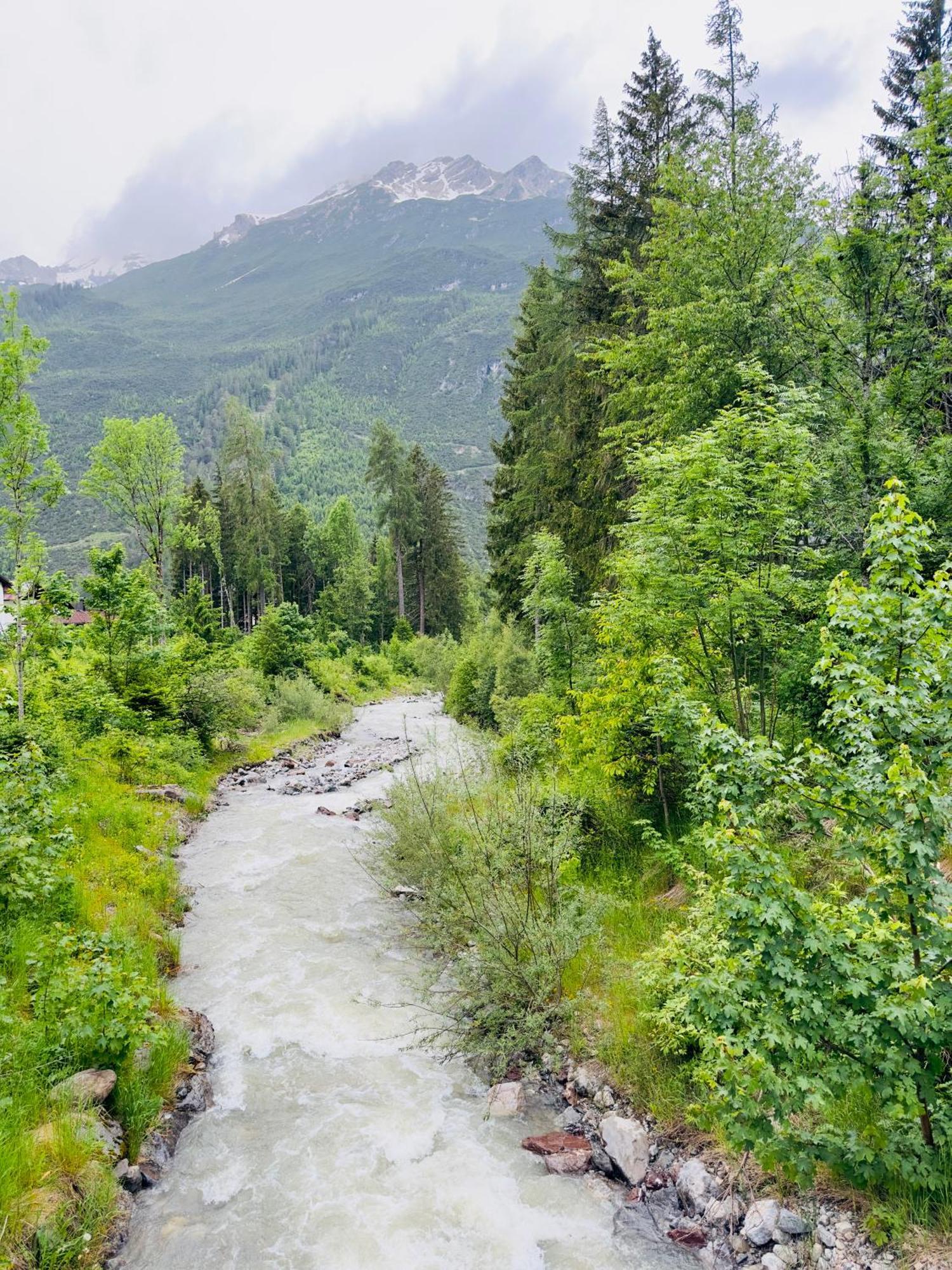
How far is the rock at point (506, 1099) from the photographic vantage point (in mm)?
6203

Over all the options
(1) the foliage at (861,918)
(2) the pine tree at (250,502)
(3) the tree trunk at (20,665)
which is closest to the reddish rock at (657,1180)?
(1) the foliage at (861,918)

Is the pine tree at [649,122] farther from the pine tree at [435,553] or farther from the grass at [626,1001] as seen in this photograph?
the pine tree at [435,553]

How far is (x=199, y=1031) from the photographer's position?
721 centimetres

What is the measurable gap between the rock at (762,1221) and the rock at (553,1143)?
143cm

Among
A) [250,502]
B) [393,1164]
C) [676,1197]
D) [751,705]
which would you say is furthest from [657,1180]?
[250,502]

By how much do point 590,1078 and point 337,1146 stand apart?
2351 millimetres

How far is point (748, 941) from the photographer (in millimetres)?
3842

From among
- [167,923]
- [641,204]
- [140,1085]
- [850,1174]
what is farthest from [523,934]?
[641,204]

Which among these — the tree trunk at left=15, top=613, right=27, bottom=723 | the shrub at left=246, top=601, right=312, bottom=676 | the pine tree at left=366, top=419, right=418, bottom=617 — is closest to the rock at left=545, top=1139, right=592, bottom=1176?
the tree trunk at left=15, top=613, right=27, bottom=723

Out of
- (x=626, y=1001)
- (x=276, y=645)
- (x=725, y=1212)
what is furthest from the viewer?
(x=276, y=645)

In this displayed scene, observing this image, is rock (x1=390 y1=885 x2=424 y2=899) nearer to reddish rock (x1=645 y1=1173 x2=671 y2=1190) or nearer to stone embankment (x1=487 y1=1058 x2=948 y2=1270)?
stone embankment (x1=487 y1=1058 x2=948 y2=1270)

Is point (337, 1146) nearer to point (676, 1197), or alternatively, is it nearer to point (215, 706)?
point (676, 1197)

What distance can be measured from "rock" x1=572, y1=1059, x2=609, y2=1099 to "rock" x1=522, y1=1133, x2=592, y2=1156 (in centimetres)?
42

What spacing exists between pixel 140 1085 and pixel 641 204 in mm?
20310
